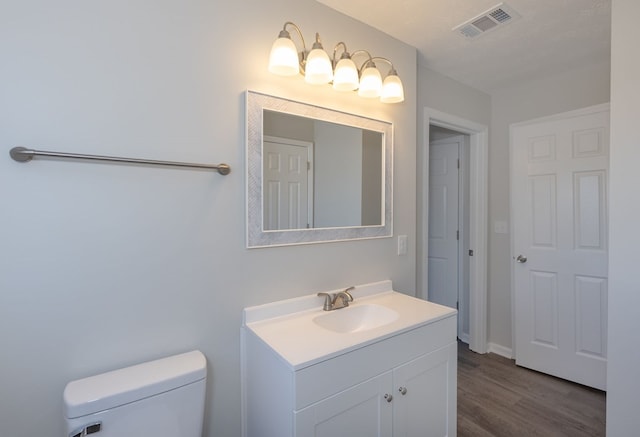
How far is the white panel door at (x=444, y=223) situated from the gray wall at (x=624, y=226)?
162 centimetres

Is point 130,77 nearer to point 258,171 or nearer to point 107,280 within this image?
point 258,171

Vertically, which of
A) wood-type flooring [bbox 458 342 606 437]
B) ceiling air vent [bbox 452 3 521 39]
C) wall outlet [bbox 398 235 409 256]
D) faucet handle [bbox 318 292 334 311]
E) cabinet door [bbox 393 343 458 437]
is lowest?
wood-type flooring [bbox 458 342 606 437]

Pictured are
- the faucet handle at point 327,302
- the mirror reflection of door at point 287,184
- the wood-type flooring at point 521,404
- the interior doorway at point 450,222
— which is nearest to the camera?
the mirror reflection of door at point 287,184

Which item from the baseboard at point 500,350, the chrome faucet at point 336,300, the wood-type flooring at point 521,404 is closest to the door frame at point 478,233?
the baseboard at point 500,350

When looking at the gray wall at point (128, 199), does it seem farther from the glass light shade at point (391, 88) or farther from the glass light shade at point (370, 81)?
the glass light shade at point (391, 88)

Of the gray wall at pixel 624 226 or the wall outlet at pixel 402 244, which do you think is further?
the wall outlet at pixel 402 244

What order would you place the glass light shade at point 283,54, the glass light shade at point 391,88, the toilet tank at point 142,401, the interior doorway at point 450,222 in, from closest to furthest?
1. the toilet tank at point 142,401
2. the glass light shade at point 283,54
3. the glass light shade at point 391,88
4. the interior doorway at point 450,222

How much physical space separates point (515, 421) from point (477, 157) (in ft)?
6.57

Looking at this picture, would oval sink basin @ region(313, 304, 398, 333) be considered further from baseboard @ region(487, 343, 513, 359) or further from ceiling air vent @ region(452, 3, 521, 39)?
baseboard @ region(487, 343, 513, 359)

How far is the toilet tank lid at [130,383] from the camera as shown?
93 cm

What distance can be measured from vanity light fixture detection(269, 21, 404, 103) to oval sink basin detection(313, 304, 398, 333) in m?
1.11

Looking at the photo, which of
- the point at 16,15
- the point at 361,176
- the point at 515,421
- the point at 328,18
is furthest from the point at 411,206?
the point at 16,15

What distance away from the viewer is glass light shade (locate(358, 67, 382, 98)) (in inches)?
63.7

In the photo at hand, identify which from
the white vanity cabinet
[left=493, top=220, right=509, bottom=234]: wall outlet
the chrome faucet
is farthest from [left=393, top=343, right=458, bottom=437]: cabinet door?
[left=493, top=220, right=509, bottom=234]: wall outlet
